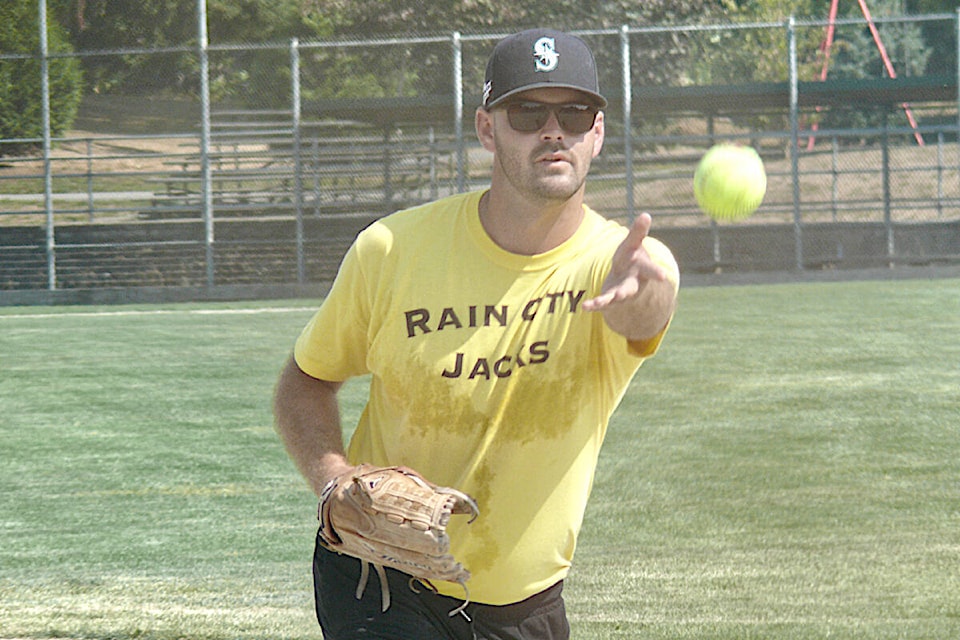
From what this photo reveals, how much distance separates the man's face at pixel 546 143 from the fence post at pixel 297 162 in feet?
63.3

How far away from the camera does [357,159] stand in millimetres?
24781

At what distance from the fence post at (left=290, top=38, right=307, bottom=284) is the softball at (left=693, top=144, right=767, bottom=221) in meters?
16.7

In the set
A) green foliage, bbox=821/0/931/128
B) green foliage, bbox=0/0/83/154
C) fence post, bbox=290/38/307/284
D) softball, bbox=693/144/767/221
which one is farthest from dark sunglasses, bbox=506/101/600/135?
green foliage, bbox=821/0/931/128

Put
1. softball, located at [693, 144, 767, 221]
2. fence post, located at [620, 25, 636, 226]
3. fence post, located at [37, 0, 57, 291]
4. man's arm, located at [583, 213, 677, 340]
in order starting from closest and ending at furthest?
man's arm, located at [583, 213, 677, 340] → softball, located at [693, 144, 767, 221] → fence post, located at [620, 25, 636, 226] → fence post, located at [37, 0, 57, 291]

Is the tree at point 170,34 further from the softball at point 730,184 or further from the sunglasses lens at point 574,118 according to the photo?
the sunglasses lens at point 574,118

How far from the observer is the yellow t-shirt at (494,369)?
3.18 metres

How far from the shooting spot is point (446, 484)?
10.7 feet

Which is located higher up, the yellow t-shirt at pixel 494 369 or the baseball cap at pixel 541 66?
the baseball cap at pixel 541 66

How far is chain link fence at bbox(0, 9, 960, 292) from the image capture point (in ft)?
75.6

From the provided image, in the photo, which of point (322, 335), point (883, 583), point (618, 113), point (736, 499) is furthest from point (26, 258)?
point (322, 335)

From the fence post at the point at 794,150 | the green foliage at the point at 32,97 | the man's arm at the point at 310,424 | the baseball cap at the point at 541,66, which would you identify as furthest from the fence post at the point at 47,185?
Result: the baseball cap at the point at 541,66

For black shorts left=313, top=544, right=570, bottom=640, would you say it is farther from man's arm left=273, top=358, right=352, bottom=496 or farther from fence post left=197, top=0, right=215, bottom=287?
fence post left=197, top=0, right=215, bottom=287

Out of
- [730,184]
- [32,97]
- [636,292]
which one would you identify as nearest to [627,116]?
[32,97]

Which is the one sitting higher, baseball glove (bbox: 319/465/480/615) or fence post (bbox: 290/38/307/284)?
fence post (bbox: 290/38/307/284)
